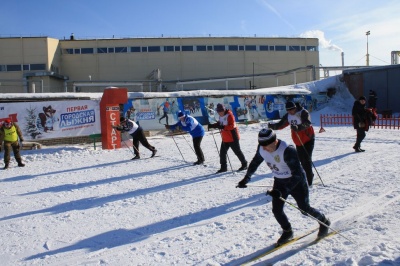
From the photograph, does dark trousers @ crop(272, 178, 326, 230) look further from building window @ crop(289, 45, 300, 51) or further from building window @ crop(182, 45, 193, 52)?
building window @ crop(289, 45, 300, 51)

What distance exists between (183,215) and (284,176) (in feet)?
7.21

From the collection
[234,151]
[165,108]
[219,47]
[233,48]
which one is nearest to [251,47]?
[233,48]

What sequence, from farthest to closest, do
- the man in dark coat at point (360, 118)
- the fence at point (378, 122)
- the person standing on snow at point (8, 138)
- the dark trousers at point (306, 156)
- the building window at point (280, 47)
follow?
the building window at point (280, 47)
the fence at point (378, 122)
the person standing on snow at point (8, 138)
the man in dark coat at point (360, 118)
the dark trousers at point (306, 156)

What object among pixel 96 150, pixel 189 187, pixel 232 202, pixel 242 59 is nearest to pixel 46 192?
pixel 189 187

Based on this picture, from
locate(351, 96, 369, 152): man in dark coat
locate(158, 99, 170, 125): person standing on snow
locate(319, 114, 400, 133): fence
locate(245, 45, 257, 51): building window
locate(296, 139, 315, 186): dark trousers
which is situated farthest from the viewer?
locate(245, 45, 257, 51): building window

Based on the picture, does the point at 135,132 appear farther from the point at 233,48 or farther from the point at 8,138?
the point at 233,48

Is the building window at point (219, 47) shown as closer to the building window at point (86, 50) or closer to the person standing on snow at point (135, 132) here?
the building window at point (86, 50)

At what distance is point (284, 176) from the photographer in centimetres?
442

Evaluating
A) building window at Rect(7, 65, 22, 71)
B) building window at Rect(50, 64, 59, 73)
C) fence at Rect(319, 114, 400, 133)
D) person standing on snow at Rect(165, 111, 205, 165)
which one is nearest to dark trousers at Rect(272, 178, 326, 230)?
person standing on snow at Rect(165, 111, 205, 165)

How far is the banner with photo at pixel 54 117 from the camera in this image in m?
15.3

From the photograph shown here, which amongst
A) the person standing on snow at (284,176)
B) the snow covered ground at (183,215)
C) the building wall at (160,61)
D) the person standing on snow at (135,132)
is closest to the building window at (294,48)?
the building wall at (160,61)

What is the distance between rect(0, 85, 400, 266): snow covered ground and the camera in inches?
174

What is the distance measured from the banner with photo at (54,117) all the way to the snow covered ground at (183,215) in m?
4.80

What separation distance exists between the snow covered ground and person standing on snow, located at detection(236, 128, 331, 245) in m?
0.35
